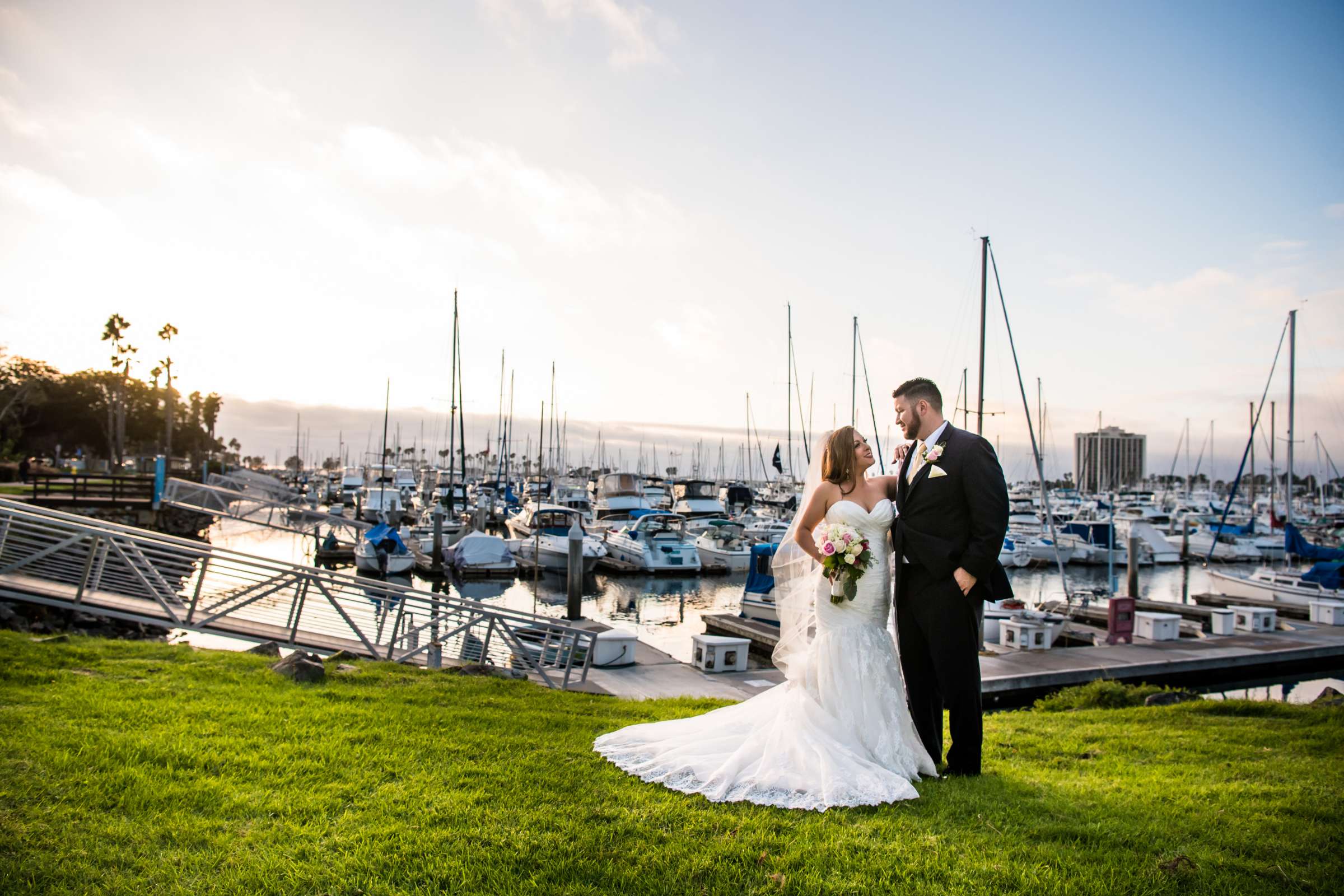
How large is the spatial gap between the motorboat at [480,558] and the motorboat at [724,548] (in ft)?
32.5

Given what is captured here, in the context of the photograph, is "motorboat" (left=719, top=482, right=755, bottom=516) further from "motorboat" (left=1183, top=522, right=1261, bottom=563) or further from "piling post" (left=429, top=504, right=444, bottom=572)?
"piling post" (left=429, top=504, right=444, bottom=572)

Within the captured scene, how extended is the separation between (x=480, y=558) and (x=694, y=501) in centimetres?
2350

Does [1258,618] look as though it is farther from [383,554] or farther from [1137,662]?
[383,554]

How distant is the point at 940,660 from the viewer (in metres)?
5.95

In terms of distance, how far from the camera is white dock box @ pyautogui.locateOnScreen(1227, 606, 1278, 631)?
2150 cm

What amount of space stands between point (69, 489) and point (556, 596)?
27.2 m

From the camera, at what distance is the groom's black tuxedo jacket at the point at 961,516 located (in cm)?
579

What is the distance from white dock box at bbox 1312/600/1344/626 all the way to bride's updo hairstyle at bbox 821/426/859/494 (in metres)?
25.2

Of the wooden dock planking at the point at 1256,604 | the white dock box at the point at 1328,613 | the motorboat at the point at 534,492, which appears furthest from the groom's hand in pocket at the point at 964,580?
the motorboat at the point at 534,492

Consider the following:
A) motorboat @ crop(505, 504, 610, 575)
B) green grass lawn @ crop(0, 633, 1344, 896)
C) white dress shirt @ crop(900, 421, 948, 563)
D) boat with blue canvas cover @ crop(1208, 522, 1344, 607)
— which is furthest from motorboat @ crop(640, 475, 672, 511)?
white dress shirt @ crop(900, 421, 948, 563)

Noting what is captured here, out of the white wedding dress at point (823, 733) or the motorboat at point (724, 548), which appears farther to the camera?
the motorboat at point (724, 548)

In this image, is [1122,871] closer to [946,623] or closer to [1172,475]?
[946,623]

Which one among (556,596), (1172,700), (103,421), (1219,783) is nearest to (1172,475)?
(556,596)

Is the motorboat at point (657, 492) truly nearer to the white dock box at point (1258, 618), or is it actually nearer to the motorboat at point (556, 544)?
the motorboat at point (556, 544)
